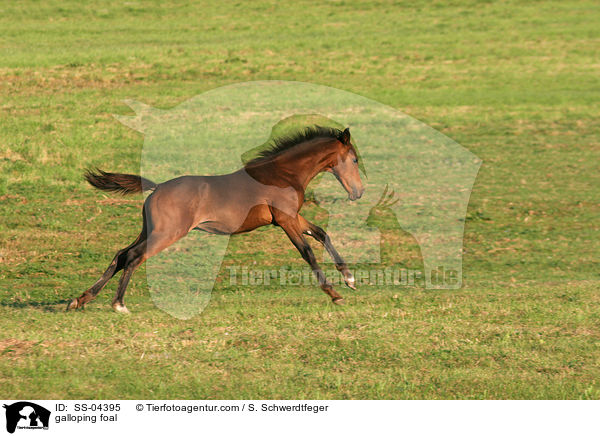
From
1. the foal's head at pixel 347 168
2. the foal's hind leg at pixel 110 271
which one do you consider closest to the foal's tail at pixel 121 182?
the foal's hind leg at pixel 110 271

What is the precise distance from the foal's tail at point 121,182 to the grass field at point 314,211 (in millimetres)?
1444

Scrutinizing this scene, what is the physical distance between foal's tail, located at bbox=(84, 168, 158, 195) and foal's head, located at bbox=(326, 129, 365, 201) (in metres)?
2.09

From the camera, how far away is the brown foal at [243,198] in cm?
920

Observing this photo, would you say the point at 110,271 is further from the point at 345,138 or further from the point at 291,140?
the point at 345,138

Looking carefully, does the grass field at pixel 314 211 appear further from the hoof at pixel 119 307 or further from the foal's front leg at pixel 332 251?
the foal's front leg at pixel 332 251

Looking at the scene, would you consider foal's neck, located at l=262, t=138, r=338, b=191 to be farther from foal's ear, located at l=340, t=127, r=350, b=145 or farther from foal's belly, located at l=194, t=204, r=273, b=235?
foal's belly, located at l=194, t=204, r=273, b=235

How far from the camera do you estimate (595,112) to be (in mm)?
27781
